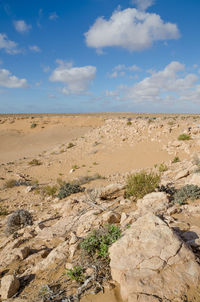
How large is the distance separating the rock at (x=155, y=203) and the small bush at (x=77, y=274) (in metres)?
1.60

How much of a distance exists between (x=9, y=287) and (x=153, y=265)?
1.68 metres

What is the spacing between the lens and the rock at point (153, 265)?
68.8 inches

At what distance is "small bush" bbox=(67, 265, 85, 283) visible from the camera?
7.04 ft

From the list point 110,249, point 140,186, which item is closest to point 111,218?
point 110,249

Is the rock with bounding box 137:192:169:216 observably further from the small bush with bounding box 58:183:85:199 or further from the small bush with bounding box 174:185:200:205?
the small bush with bounding box 58:183:85:199

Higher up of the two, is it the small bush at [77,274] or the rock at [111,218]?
the small bush at [77,274]

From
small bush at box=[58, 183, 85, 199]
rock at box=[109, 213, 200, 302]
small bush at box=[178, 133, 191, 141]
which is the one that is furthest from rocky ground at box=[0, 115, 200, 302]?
small bush at box=[178, 133, 191, 141]

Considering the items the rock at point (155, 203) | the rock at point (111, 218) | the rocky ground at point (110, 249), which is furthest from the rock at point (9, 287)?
the rock at point (155, 203)

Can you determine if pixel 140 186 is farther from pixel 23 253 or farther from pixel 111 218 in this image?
pixel 23 253

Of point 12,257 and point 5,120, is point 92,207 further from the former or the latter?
point 5,120

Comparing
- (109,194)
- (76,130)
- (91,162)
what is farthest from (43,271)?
(76,130)

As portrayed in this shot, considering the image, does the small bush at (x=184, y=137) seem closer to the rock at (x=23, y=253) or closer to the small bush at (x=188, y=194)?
the small bush at (x=188, y=194)

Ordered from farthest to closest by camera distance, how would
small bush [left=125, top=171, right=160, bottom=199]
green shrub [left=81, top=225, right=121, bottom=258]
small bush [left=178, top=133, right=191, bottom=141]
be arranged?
small bush [left=178, top=133, right=191, bottom=141] → small bush [left=125, top=171, right=160, bottom=199] → green shrub [left=81, top=225, right=121, bottom=258]

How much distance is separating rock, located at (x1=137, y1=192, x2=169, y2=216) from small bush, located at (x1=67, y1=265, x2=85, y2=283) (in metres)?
1.60
